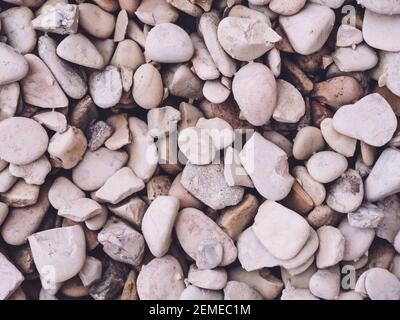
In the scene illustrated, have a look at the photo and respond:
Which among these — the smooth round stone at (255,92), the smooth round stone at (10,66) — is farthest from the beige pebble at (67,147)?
the smooth round stone at (255,92)

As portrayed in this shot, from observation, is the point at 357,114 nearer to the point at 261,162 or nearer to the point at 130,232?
the point at 261,162

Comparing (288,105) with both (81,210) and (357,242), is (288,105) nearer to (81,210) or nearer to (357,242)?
(357,242)

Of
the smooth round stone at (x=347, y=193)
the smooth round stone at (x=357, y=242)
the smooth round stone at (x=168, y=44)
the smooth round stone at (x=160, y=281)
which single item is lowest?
the smooth round stone at (x=160, y=281)

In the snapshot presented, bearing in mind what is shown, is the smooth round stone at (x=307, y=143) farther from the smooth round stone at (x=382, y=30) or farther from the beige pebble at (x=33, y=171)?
the beige pebble at (x=33, y=171)

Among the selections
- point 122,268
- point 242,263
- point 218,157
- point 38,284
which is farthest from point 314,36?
point 38,284

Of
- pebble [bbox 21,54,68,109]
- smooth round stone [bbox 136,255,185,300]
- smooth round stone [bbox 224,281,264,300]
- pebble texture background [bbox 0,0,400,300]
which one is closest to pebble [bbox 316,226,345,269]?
pebble texture background [bbox 0,0,400,300]

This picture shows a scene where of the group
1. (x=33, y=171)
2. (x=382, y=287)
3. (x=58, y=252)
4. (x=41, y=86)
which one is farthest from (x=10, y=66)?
(x=382, y=287)

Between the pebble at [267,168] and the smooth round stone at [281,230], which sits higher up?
the pebble at [267,168]
